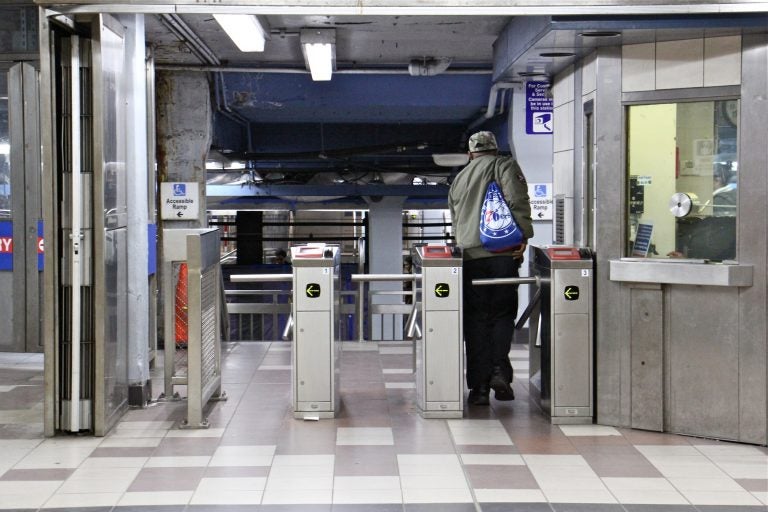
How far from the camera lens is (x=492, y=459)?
5145mm

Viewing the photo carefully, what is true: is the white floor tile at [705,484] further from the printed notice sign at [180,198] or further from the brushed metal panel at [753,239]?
the printed notice sign at [180,198]

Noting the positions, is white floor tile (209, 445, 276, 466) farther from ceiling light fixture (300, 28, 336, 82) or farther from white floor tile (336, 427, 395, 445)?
ceiling light fixture (300, 28, 336, 82)

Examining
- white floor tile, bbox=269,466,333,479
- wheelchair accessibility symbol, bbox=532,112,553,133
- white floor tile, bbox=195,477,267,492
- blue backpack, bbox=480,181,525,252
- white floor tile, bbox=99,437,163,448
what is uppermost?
wheelchair accessibility symbol, bbox=532,112,553,133

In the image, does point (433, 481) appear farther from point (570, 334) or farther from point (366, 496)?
point (570, 334)

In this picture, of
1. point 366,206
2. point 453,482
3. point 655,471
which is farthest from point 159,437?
point 366,206

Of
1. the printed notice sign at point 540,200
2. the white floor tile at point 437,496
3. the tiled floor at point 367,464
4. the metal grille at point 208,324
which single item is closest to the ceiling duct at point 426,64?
the printed notice sign at point 540,200

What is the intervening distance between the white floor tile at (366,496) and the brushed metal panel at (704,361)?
6.19 feet

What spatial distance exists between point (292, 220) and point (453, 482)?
13927mm

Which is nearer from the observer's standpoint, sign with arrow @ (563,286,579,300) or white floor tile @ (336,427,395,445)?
white floor tile @ (336,427,395,445)

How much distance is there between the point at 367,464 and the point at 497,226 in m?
1.84

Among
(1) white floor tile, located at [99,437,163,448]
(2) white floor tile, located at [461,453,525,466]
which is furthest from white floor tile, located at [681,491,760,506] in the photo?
(1) white floor tile, located at [99,437,163,448]

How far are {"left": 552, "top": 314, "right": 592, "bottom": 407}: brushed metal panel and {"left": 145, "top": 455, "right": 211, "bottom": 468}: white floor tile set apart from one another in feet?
6.65

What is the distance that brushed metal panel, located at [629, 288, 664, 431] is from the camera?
568 cm

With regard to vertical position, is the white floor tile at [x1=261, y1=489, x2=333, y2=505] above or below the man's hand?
below
